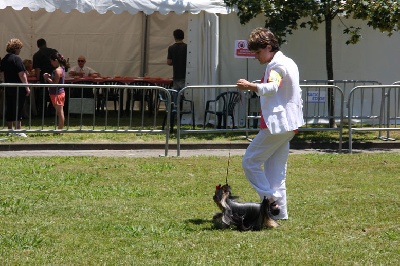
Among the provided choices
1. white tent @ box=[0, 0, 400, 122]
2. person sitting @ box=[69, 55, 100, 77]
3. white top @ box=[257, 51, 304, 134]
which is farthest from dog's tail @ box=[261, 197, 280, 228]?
person sitting @ box=[69, 55, 100, 77]

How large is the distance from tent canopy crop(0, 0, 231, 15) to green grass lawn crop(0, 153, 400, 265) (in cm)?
663

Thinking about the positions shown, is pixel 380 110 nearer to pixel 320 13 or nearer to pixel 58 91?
pixel 320 13

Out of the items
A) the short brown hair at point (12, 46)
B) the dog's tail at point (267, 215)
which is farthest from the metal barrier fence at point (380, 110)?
the dog's tail at point (267, 215)

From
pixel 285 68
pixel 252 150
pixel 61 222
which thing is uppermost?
pixel 285 68

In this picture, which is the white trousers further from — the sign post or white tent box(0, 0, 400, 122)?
the sign post

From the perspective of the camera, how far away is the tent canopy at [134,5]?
771 inches

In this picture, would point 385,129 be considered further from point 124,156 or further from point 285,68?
point 285,68

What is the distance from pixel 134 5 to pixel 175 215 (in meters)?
11.4

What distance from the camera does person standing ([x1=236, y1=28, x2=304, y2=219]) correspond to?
8375mm

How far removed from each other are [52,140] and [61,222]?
7696 millimetres

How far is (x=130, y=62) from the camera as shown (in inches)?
988

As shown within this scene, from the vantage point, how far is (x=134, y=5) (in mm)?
19781

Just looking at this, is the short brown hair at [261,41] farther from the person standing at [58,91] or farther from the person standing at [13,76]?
the person standing at [13,76]

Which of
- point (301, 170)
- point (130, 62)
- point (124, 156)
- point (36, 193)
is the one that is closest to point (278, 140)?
point (36, 193)
